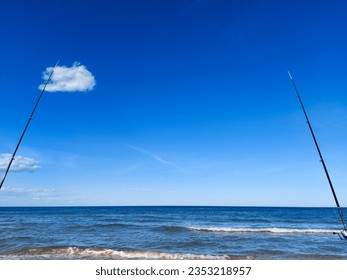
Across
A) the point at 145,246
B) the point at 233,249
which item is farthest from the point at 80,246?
the point at 233,249

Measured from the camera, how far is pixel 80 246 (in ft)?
53.5

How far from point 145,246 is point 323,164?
12.0 m
